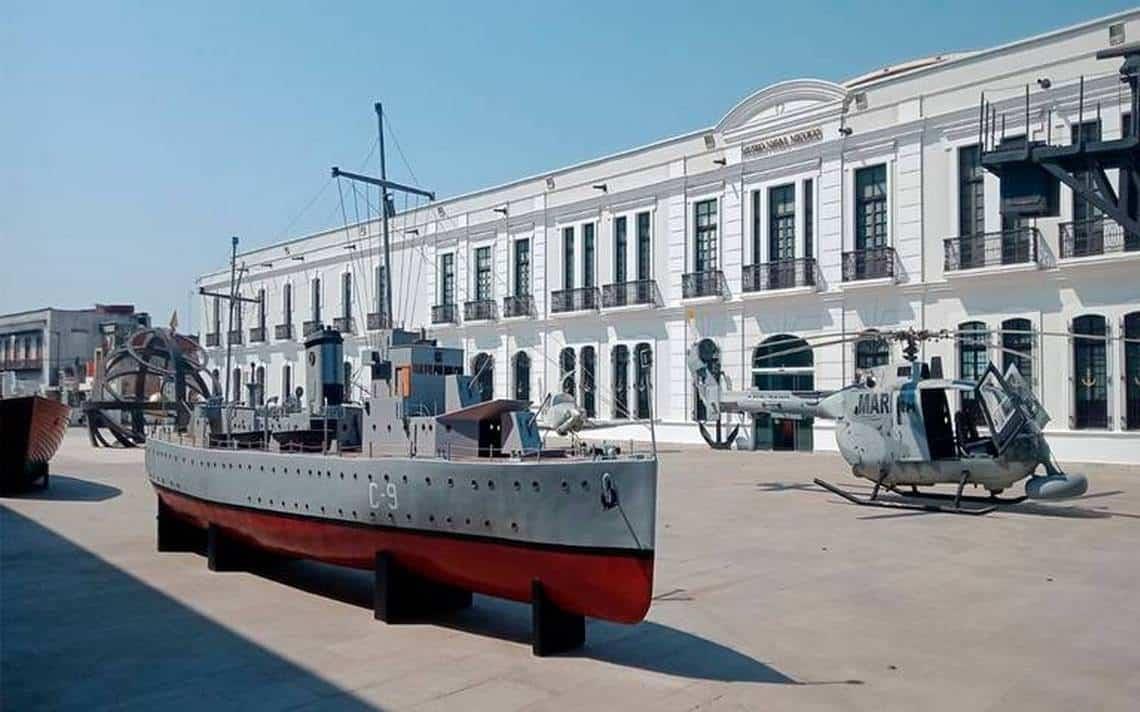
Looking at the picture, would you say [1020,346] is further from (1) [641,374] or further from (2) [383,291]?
(2) [383,291]

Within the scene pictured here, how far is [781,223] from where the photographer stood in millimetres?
35031

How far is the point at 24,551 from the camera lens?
15.4 m

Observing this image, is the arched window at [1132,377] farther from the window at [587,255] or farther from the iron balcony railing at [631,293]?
the window at [587,255]

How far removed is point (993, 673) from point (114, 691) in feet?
25.2

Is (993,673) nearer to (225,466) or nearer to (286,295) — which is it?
(225,466)

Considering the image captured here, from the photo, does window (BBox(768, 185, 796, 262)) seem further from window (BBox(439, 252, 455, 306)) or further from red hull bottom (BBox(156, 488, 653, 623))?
red hull bottom (BBox(156, 488, 653, 623))

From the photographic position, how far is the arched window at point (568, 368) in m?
42.1

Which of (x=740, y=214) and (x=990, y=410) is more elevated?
(x=740, y=214)

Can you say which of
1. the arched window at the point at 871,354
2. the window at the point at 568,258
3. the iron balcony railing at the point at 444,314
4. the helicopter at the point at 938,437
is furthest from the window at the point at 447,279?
the helicopter at the point at 938,437

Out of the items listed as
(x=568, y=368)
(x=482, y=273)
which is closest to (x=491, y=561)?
(x=568, y=368)

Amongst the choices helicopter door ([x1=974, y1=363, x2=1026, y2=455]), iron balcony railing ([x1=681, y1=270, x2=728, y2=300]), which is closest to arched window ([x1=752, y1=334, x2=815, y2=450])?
iron balcony railing ([x1=681, y1=270, x2=728, y2=300])

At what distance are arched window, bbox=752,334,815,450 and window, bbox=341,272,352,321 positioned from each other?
26.1 metres

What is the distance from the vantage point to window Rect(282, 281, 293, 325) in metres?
57.8

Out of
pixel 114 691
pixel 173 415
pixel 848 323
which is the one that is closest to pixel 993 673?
pixel 114 691
